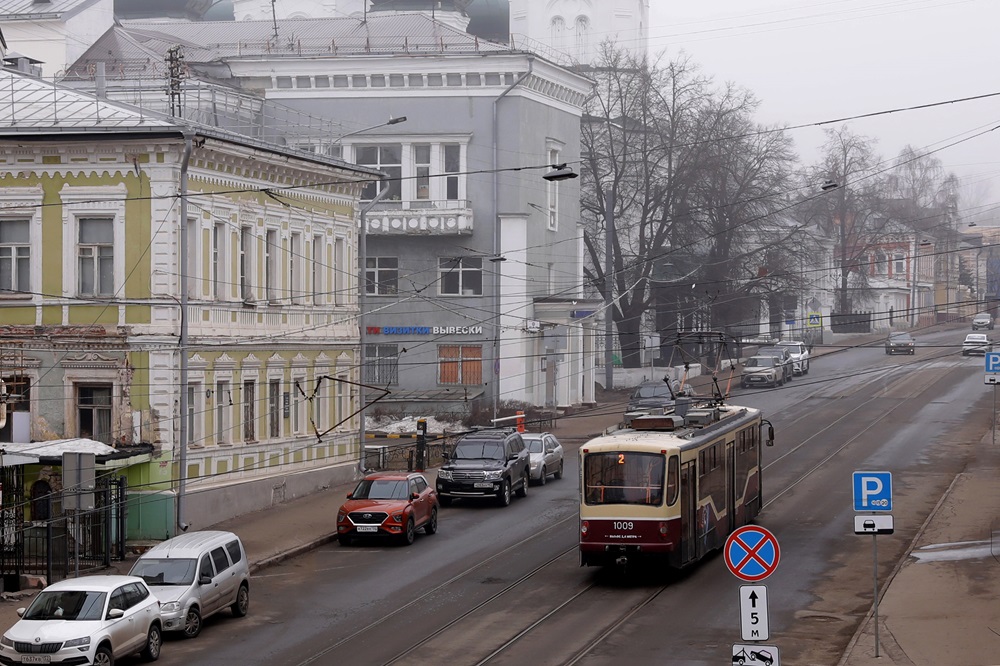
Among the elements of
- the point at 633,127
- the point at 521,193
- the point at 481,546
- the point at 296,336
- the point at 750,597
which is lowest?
the point at 481,546

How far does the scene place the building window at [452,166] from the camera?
55.8 m

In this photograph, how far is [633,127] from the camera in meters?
68.7

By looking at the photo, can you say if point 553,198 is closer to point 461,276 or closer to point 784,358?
point 461,276

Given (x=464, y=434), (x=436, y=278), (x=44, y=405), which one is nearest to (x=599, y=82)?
(x=436, y=278)

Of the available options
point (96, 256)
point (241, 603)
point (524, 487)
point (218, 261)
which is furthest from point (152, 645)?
point (524, 487)

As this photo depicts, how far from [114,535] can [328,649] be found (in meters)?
11.0

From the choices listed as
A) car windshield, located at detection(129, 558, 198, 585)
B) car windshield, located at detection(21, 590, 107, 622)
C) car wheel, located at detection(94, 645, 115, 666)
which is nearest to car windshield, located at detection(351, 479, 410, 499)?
car windshield, located at detection(129, 558, 198, 585)

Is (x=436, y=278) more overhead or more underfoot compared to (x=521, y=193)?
more underfoot

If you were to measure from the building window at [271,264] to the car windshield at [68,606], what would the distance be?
16.9 meters

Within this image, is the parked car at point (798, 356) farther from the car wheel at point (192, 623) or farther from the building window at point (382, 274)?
the car wheel at point (192, 623)

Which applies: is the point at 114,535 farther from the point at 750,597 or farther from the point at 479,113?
the point at 479,113

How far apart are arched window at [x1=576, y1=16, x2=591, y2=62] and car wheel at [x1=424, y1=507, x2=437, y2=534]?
6901 cm

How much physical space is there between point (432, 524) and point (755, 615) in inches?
683

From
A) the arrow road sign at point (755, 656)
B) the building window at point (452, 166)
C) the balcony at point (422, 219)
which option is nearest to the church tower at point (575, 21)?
the building window at point (452, 166)
